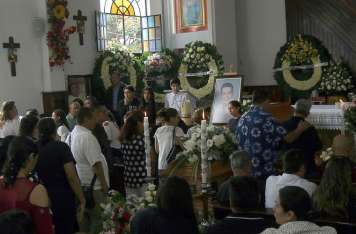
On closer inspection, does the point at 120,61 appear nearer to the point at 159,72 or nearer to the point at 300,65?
the point at 159,72

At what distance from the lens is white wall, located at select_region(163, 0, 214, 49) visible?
578 inches

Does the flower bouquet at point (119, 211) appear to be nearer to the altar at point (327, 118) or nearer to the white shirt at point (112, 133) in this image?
the white shirt at point (112, 133)

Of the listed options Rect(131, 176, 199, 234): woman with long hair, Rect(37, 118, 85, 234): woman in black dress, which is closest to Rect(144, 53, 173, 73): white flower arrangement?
Rect(37, 118, 85, 234): woman in black dress

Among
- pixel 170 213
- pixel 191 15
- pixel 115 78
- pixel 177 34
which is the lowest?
pixel 170 213

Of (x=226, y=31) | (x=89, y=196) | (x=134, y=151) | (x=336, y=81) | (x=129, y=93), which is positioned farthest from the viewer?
(x=226, y=31)

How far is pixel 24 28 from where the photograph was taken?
37.9ft

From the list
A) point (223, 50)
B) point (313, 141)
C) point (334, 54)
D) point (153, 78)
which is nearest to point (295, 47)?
point (334, 54)

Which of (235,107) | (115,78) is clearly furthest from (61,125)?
(115,78)

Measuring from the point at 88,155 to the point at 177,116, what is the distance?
1.54 m

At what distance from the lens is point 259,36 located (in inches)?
590

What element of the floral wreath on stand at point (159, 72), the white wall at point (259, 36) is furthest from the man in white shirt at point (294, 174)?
the white wall at point (259, 36)

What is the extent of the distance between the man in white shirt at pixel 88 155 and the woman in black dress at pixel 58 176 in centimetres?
39

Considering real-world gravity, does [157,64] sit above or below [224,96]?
above

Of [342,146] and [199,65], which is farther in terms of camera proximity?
[199,65]
